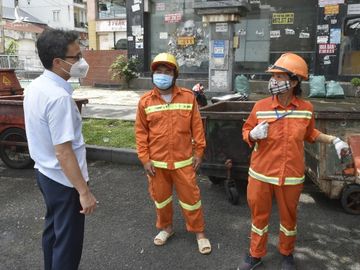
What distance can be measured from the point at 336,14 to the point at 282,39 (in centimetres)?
190

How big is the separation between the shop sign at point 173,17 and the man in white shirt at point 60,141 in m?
13.0

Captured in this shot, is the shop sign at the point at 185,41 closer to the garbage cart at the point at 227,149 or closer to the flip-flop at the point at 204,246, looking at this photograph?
the garbage cart at the point at 227,149

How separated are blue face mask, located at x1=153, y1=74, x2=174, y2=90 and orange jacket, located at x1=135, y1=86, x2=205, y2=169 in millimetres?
75

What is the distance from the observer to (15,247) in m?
3.75

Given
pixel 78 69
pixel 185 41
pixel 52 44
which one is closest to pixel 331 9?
pixel 185 41

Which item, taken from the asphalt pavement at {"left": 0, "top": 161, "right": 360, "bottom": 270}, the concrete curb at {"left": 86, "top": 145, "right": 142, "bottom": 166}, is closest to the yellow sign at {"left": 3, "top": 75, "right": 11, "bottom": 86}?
the concrete curb at {"left": 86, "top": 145, "right": 142, "bottom": 166}

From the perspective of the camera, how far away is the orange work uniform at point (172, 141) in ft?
11.3

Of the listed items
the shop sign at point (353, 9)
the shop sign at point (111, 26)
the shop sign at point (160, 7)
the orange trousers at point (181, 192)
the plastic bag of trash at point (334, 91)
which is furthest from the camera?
the shop sign at point (111, 26)

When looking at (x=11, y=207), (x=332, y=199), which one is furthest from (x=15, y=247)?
(x=332, y=199)

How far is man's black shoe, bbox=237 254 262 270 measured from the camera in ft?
10.7

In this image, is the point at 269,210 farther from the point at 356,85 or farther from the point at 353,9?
the point at 353,9

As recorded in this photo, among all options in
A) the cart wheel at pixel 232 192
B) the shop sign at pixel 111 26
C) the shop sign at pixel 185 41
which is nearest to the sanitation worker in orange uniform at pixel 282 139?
the cart wheel at pixel 232 192

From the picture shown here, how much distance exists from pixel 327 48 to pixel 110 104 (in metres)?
7.08

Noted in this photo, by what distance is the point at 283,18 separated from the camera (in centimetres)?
1368
